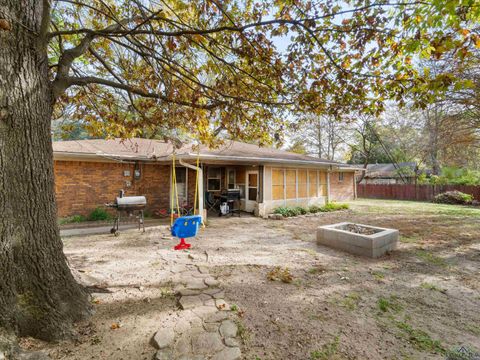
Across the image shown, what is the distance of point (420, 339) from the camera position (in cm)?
255

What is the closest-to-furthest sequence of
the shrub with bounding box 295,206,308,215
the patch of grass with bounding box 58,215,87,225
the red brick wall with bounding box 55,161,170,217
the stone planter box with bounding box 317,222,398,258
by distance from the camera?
the stone planter box with bounding box 317,222,398,258, the patch of grass with bounding box 58,215,87,225, the red brick wall with bounding box 55,161,170,217, the shrub with bounding box 295,206,308,215

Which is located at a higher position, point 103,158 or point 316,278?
point 103,158

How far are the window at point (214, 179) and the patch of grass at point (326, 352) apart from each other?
10012 millimetres

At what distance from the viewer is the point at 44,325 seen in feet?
7.40

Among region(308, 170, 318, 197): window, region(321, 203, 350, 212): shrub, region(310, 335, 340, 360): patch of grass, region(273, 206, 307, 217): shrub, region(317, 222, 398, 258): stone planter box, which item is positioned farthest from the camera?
region(308, 170, 318, 197): window

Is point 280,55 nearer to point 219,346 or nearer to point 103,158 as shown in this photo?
point 219,346

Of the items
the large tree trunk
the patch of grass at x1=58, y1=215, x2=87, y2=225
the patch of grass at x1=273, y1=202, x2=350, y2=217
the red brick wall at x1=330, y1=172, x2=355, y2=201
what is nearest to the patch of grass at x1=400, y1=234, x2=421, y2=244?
the patch of grass at x1=273, y1=202, x2=350, y2=217

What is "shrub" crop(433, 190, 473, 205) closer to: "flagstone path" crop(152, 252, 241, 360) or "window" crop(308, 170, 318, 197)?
"window" crop(308, 170, 318, 197)

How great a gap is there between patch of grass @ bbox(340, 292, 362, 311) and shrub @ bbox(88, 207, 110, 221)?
8919mm

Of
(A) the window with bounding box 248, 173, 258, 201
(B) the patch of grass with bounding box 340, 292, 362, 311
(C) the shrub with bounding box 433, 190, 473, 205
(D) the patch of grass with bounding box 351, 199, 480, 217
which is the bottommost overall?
(B) the patch of grass with bounding box 340, 292, 362, 311

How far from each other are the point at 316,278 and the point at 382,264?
74.7 inches

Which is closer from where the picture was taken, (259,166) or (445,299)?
(445,299)

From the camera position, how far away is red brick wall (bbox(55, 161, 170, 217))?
8.43 metres

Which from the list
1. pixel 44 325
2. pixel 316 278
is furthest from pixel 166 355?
pixel 316 278
